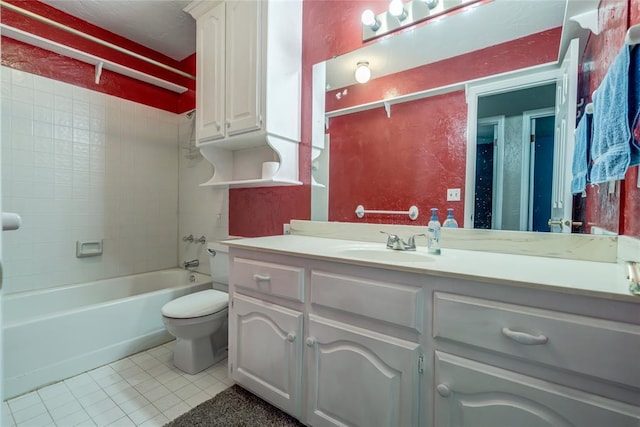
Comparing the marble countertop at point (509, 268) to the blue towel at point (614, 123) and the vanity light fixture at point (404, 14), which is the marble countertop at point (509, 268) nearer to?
the blue towel at point (614, 123)

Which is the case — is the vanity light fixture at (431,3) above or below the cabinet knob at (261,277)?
above

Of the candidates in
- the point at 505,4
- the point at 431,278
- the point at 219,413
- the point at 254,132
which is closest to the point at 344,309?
the point at 431,278

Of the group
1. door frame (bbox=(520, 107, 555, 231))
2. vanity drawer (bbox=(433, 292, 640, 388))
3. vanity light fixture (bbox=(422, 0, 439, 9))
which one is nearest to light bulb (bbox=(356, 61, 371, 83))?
vanity light fixture (bbox=(422, 0, 439, 9))

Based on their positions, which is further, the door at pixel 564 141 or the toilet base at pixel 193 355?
the toilet base at pixel 193 355

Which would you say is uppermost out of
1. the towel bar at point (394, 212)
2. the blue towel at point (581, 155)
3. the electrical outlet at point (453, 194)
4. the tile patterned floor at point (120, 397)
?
the blue towel at point (581, 155)

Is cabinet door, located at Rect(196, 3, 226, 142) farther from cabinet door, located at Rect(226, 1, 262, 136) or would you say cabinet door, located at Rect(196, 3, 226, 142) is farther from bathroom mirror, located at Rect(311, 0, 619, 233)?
bathroom mirror, located at Rect(311, 0, 619, 233)

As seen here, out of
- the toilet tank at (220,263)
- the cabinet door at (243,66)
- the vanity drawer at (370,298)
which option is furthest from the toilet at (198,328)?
Result: the cabinet door at (243,66)

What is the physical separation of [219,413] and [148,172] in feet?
7.25

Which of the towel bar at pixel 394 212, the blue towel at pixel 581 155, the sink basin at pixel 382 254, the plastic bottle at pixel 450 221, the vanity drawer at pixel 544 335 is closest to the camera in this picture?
the vanity drawer at pixel 544 335

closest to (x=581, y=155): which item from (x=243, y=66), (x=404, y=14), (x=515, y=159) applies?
(x=515, y=159)

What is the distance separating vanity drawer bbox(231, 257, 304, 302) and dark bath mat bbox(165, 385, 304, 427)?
59cm

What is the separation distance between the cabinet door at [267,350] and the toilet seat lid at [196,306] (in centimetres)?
30

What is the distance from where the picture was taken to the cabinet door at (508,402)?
2.39ft

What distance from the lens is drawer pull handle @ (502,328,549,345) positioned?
0.77 meters
